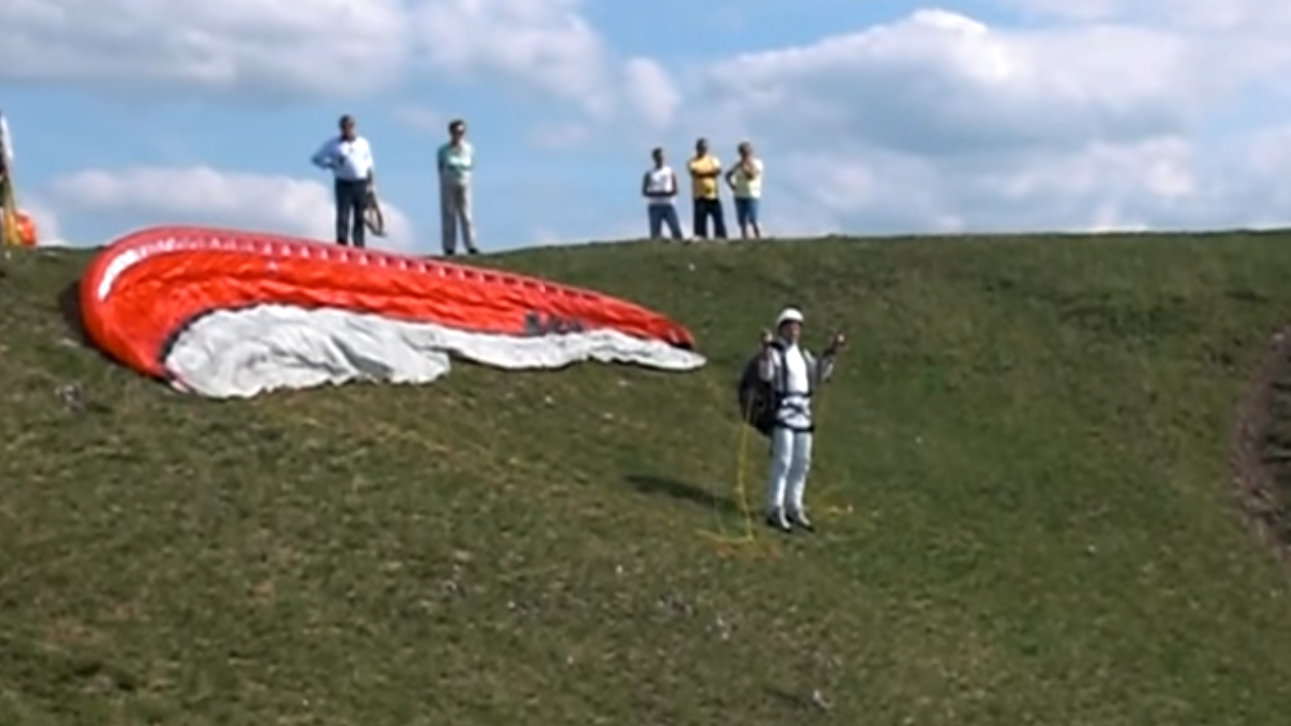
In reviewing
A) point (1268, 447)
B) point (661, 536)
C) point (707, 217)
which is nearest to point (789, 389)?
point (661, 536)

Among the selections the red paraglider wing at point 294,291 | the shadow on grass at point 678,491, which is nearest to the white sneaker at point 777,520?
the shadow on grass at point 678,491

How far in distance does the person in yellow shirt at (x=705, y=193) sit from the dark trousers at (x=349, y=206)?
22.0 feet

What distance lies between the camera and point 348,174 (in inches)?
1097

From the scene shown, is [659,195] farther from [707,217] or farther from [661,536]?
[661,536]

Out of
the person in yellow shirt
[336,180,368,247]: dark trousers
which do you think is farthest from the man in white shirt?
the person in yellow shirt

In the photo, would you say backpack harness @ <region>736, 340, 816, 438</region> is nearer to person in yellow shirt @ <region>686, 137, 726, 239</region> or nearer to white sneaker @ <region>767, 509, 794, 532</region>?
white sneaker @ <region>767, 509, 794, 532</region>

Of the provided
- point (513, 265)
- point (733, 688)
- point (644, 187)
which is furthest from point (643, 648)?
point (644, 187)

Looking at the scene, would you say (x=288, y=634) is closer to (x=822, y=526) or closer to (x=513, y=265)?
(x=822, y=526)

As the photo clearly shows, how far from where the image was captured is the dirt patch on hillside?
85.5 feet

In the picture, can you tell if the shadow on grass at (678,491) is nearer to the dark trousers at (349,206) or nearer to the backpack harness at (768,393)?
the backpack harness at (768,393)

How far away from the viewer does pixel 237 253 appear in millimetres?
23266

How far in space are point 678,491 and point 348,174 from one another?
7512 millimetres

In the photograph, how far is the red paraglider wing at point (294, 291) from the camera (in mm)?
21352

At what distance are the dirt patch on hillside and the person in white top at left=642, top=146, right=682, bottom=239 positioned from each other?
8.35 metres
